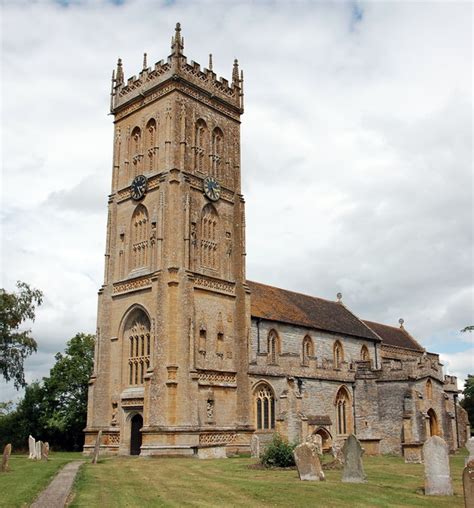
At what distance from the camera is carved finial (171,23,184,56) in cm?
3834

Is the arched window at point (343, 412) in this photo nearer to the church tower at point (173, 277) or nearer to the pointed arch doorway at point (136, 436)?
the church tower at point (173, 277)

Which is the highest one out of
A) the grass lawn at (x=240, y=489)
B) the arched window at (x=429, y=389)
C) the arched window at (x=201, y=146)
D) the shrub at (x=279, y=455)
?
the arched window at (x=201, y=146)

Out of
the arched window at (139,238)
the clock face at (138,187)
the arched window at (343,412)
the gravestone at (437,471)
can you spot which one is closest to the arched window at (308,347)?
the arched window at (343,412)

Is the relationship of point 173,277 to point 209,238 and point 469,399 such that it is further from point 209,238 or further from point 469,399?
point 469,399

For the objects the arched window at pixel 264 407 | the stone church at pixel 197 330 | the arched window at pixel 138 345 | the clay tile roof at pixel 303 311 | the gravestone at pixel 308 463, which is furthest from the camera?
the clay tile roof at pixel 303 311

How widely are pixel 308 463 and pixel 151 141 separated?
25436 millimetres

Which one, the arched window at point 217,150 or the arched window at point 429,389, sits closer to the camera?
the arched window at point 429,389

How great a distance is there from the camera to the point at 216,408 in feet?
114

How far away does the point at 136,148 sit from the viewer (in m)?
40.2

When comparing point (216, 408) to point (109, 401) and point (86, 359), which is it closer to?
point (109, 401)

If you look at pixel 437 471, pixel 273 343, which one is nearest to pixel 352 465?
pixel 437 471

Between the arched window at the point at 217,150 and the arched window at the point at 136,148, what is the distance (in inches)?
185

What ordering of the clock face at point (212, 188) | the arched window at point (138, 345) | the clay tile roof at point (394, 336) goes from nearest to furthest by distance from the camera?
the arched window at point (138, 345), the clock face at point (212, 188), the clay tile roof at point (394, 336)

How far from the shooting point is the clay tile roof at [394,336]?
2199 inches
